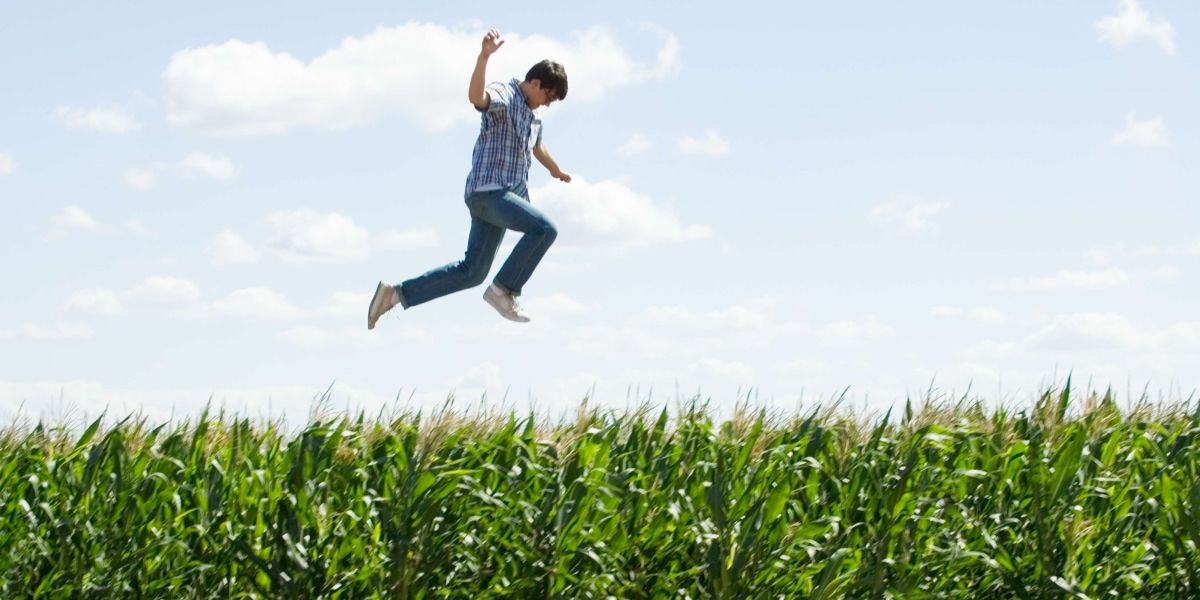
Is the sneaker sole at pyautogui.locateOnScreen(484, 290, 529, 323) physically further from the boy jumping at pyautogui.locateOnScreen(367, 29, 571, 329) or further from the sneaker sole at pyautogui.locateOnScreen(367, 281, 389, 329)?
the sneaker sole at pyautogui.locateOnScreen(367, 281, 389, 329)

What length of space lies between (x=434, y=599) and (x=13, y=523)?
195 cm

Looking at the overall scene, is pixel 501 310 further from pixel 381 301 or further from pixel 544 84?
pixel 544 84

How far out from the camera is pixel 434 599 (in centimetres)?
573

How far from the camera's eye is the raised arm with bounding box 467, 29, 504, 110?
8.56 meters

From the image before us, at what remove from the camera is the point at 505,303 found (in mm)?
9531

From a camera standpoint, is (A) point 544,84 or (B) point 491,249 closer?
(A) point 544,84

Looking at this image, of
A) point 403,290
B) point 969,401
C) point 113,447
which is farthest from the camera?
point 403,290

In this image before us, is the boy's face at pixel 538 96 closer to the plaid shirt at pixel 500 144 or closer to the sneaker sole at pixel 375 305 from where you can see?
the plaid shirt at pixel 500 144

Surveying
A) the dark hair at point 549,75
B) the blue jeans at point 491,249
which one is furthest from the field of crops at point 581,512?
the dark hair at point 549,75

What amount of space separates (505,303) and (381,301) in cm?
95

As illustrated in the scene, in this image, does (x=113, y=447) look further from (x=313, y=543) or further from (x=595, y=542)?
(x=595, y=542)

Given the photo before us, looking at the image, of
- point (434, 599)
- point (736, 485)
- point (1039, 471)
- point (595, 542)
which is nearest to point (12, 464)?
point (434, 599)

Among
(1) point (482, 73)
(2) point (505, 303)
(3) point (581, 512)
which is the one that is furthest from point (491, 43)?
(3) point (581, 512)

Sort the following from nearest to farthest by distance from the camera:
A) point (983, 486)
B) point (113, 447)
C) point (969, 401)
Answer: point (113, 447)
point (983, 486)
point (969, 401)
